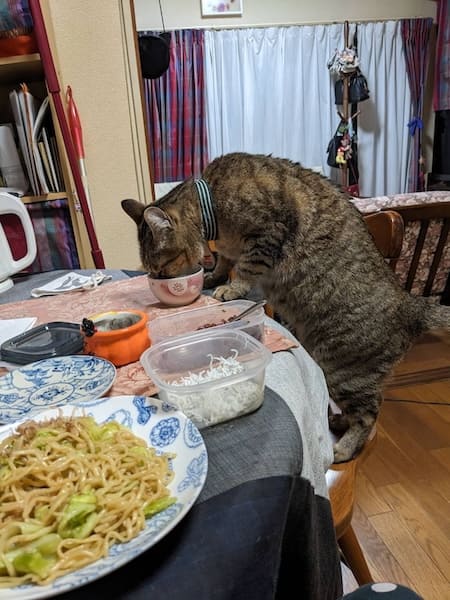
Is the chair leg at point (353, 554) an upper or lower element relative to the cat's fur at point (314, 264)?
lower

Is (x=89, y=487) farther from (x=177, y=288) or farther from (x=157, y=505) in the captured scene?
(x=177, y=288)

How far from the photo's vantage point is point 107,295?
111 cm

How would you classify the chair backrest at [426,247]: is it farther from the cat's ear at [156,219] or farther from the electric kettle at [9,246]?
the electric kettle at [9,246]

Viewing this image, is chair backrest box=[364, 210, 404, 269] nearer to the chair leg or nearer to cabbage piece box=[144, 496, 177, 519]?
the chair leg

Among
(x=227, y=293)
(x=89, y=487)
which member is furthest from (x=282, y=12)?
(x=89, y=487)

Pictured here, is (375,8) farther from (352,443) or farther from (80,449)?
(80,449)

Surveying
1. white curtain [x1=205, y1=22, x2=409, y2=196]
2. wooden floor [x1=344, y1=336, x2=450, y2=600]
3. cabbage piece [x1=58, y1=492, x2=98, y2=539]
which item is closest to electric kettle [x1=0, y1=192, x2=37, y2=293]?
cabbage piece [x1=58, y1=492, x2=98, y2=539]

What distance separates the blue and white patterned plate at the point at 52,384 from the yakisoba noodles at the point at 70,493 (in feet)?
0.32

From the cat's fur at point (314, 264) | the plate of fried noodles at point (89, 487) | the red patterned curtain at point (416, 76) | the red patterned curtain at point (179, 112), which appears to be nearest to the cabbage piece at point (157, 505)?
the plate of fried noodles at point (89, 487)

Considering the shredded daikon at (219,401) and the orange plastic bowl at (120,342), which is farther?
the orange plastic bowl at (120,342)

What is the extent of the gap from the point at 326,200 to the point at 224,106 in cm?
332

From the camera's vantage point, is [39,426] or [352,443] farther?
[352,443]

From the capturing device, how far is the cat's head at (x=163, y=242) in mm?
1156

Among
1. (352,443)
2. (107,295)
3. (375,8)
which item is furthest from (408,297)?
(375,8)
